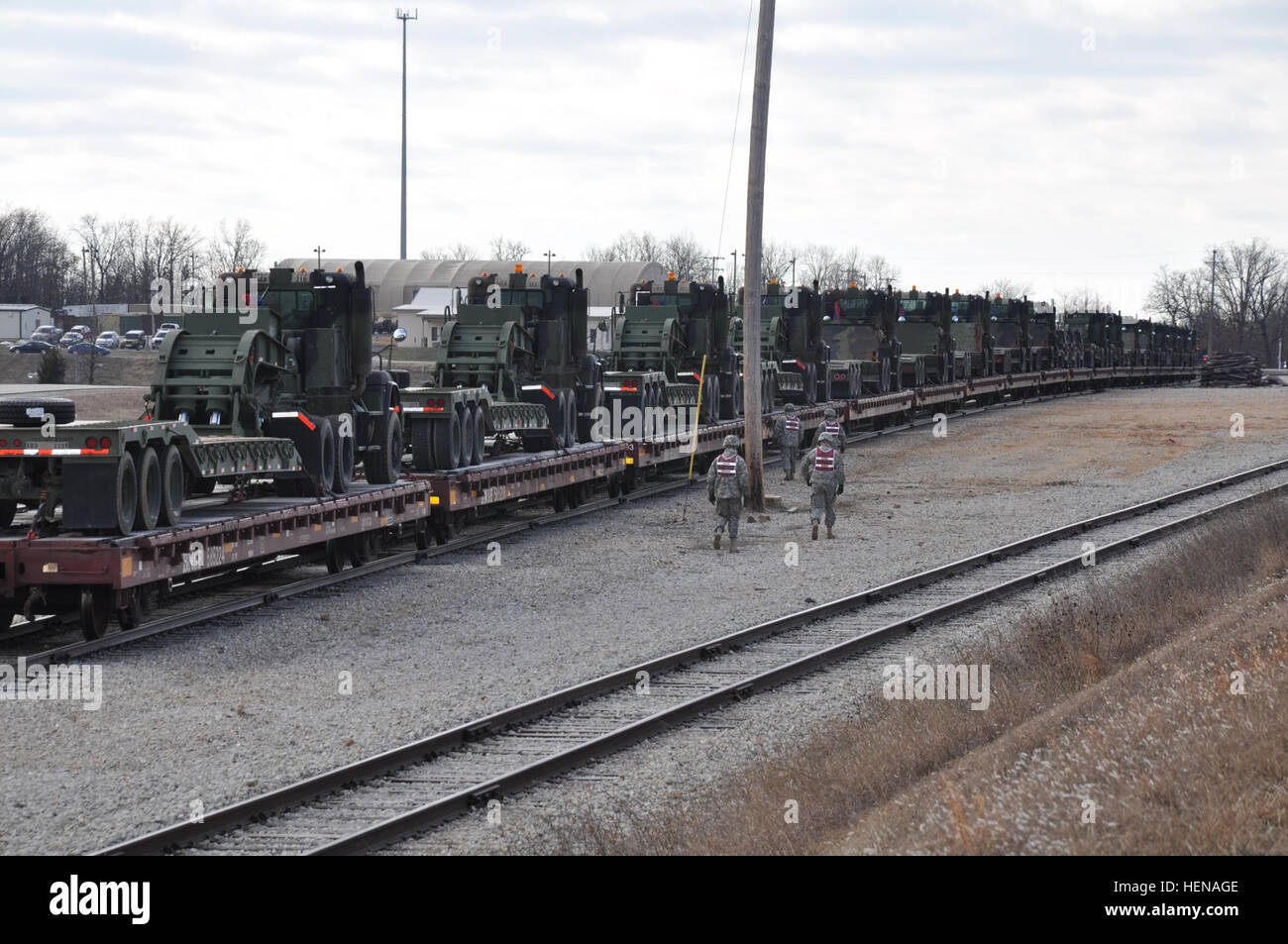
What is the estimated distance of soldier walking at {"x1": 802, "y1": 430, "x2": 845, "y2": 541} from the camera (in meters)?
21.0

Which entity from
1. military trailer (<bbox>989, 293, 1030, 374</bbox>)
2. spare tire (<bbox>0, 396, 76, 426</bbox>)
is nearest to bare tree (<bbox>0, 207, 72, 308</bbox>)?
military trailer (<bbox>989, 293, 1030, 374</bbox>)

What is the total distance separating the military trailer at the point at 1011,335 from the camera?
171ft

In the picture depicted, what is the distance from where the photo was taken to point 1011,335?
53.4 meters

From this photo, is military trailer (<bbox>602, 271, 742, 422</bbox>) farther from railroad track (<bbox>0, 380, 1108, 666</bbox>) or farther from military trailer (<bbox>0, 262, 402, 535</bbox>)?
military trailer (<bbox>0, 262, 402, 535</bbox>)

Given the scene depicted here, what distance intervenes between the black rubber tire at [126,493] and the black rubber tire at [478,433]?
8468 mm

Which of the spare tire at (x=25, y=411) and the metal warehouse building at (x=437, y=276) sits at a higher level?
the metal warehouse building at (x=437, y=276)

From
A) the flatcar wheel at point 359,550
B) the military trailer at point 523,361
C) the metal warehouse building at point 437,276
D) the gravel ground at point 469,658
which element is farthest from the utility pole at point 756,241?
the metal warehouse building at point 437,276

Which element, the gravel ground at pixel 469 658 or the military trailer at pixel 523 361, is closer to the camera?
the gravel ground at pixel 469 658

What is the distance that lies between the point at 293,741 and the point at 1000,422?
116 ft

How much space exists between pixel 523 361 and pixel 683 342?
7629mm

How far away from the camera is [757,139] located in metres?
24.0

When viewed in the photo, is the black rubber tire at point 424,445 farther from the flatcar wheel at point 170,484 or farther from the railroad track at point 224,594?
the flatcar wheel at point 170,484

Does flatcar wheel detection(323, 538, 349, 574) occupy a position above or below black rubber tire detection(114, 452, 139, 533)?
below

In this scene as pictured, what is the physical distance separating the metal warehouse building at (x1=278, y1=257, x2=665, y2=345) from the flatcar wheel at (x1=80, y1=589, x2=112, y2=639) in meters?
86.7
